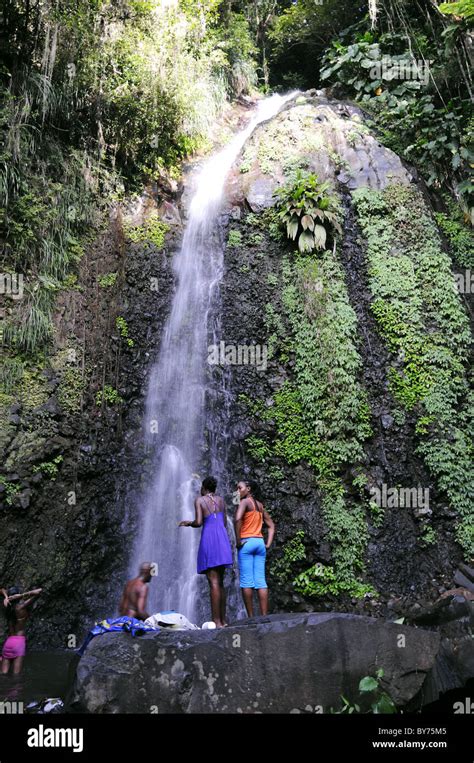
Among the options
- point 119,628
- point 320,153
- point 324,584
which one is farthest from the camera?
point 320,153

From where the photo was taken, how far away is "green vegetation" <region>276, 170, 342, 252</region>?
10.1 m

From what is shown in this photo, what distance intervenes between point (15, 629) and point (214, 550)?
2472 millimetres

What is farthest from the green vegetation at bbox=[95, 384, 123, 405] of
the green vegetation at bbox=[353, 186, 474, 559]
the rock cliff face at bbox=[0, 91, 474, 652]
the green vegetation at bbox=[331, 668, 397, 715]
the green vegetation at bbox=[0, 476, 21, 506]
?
the green vegetation at bbox=[331, 668, 397, 715]

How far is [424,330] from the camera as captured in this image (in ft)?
29.9

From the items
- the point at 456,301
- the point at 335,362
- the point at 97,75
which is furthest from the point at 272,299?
the point at 97,75

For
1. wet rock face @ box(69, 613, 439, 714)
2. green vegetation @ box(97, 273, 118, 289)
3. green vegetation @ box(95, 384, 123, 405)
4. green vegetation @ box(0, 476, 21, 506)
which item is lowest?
wet rock face @ box(69, 613, 439, 714)

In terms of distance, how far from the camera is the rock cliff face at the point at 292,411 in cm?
746

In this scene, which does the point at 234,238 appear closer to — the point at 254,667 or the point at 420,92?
the point at 420,92

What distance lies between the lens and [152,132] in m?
11.7

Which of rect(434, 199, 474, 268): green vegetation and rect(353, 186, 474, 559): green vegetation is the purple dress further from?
Result: rect(434, 199, 474, 268): green vegetation

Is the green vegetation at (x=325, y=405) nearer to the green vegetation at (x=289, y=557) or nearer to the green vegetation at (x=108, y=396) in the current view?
the green vegetation at (x=289, y=557)

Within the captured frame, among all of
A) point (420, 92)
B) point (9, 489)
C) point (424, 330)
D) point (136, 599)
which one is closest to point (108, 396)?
point (9, 489)

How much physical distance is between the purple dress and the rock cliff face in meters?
2.31

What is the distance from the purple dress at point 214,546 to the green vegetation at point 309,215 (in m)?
5.95
